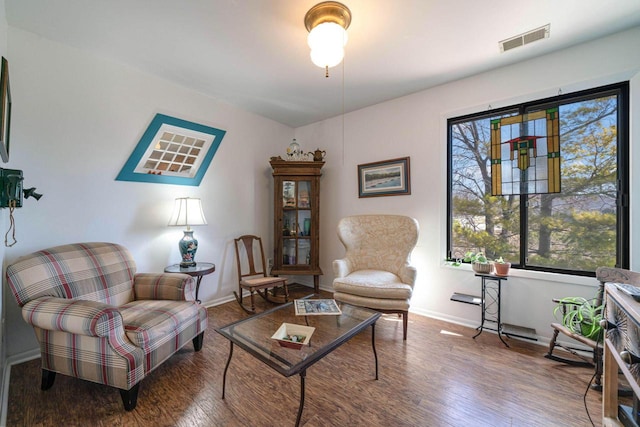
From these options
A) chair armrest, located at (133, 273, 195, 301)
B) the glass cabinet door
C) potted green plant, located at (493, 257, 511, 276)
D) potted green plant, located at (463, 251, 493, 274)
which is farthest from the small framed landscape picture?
chair armrest, located at (133, 273, 195, 301)

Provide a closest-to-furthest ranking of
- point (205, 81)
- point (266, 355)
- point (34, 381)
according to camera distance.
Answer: point (266, 355) → point (34, 381) → point (205, 81)

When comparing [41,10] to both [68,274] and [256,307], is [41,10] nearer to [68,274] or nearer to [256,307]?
[68,274]

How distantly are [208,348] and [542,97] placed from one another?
3576 millimetres

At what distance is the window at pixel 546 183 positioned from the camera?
199 centimetres

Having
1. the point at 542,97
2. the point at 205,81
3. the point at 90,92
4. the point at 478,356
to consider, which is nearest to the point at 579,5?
the point at 542,97

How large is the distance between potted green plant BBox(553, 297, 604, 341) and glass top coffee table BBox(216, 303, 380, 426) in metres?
1.45

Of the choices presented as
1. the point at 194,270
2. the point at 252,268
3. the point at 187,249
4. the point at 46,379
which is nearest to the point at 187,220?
the point at 187,249

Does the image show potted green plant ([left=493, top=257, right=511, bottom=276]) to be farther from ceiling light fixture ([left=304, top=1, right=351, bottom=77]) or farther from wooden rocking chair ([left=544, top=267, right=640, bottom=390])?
ceiling light fixture ([left=304, top=1, right=351, bottom=77])

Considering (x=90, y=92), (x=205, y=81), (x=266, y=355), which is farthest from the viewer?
(x=205, y=81)

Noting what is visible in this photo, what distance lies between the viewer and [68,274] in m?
1.67

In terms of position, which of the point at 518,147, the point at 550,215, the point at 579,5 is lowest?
the point at 550,215

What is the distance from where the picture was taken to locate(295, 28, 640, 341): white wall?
6.47ft

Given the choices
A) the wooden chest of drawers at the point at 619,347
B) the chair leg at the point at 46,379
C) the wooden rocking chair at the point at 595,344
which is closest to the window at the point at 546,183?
the wooden rocking chair at the point at 595,344

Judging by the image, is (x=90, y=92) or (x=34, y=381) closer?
(x=34, y=381)
